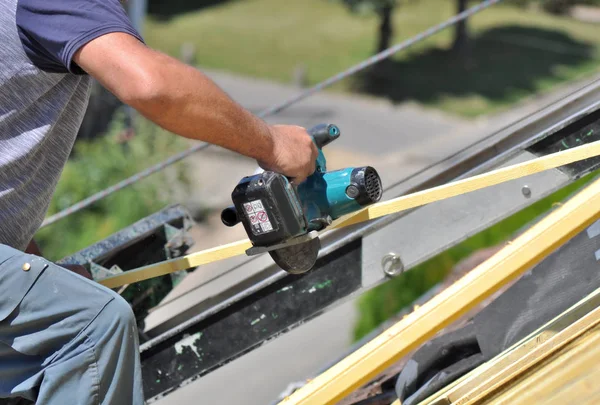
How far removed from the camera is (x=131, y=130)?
9.21 m

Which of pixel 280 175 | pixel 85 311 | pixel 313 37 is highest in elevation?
pixel 313 37

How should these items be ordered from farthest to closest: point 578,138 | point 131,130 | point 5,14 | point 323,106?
point 323,106 → point 131,130 → point 578,138 → point 5,14

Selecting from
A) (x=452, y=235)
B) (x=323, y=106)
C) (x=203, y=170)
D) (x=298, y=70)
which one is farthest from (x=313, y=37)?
(x=452, y=235)

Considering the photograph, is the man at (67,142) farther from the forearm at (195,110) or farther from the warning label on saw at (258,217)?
the warning label on saw at (258,217)

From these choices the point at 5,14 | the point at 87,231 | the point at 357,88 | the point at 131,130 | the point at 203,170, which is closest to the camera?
the point at 5,14

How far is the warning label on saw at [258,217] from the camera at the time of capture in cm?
199

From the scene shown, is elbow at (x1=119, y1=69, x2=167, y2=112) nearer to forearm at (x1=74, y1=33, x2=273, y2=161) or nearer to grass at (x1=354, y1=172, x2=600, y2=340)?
forearm at (x1=74, y1=33, x2=273, y2=161)

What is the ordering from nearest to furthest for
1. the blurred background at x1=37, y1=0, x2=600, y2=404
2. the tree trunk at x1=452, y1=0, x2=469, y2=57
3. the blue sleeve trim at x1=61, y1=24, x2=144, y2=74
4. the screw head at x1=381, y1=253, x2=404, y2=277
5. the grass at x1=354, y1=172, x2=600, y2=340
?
the blue sleeve trim at x1=61, y1=24, x2=144, y2=74 → the screw head at x1=381, y1=253, x2=404, y2=277 → the grass at x1=354, y1=172, x2=600, y2=340 → the blurred background at x1=37, y1=0, x2=600, y2=404 → the tree trunk at x1=452, y1=0, x2=469, y2=57

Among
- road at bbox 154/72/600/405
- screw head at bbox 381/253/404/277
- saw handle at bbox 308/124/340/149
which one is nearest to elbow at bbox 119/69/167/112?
saw handle at bbox 308/124/340/149

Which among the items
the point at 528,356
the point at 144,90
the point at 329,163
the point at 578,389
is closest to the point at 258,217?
the point at 144,90

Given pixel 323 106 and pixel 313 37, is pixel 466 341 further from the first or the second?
pixel 313 37

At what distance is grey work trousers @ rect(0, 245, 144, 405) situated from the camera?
1.88m

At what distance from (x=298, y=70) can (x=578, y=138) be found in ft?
55.5

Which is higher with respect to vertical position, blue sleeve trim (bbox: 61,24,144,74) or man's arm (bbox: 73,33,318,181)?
blue sleeve trim (bbox: 61,24,144,74)
